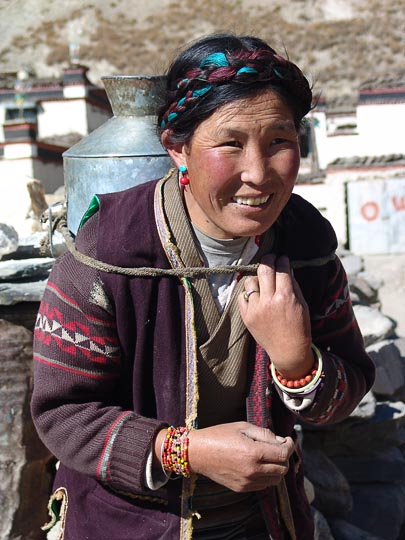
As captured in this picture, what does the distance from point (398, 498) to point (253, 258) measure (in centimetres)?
280

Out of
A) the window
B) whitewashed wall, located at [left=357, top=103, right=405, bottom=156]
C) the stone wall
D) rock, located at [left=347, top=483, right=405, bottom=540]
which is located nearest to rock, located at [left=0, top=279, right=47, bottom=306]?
the stone wall

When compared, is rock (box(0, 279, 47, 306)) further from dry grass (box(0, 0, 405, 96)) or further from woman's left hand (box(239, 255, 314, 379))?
dry grass (box(0, 0, 405, 96))

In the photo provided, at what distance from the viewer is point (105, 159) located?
249 cm

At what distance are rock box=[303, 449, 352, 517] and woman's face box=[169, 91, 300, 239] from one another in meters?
2.22

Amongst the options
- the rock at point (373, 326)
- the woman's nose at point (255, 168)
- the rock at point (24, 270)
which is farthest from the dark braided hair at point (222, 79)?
the rock at point (373, 326)

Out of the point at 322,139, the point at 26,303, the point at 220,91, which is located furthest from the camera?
the point at 322,139

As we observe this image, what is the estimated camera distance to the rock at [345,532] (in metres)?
3.31

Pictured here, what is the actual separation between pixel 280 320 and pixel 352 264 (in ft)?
34.2

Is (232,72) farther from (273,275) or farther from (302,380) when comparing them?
(302,380)

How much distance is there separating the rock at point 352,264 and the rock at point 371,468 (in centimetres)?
692

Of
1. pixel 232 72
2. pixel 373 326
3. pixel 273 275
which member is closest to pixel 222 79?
pixel 232 72

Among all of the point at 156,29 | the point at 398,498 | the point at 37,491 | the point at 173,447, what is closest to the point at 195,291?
the point at 173,447

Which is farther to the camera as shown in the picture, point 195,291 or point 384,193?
point 384,193

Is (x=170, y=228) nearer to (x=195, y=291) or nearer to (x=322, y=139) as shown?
(x=195, y=291)
